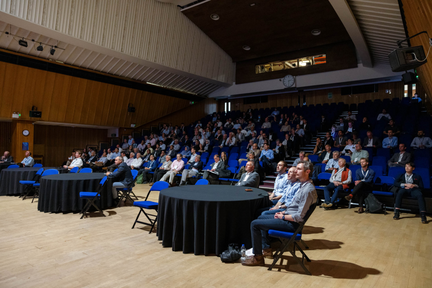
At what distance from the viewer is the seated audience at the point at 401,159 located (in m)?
6.26

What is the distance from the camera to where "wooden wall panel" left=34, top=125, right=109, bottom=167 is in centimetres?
1306

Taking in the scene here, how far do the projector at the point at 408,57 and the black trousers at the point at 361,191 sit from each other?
2.48m

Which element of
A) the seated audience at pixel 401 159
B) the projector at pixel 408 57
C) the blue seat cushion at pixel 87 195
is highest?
the projector at pixel 408 57

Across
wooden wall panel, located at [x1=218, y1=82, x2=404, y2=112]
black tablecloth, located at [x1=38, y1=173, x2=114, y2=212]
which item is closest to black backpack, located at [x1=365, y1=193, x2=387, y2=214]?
black tablecloth, located at [x1=38, y1=173, x2=114, y2=212]

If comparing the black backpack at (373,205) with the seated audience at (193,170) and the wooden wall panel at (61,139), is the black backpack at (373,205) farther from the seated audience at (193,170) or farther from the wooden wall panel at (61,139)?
the wooden wall panel at (61,139)

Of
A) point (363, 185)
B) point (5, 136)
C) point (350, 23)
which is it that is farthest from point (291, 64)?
point (5, 136)

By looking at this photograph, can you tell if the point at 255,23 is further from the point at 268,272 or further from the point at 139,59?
the point at 268,272

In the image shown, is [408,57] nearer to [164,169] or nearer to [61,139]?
[164,169]

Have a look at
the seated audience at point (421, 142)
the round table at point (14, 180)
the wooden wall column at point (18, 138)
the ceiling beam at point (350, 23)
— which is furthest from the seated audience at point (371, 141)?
the wooden wall column at point (18, 138)

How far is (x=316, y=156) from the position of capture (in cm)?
773

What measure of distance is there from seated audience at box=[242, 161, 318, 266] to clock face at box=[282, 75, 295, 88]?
1125 centimetres

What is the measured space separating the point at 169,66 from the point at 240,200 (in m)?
9.76

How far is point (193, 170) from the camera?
836 centimetres

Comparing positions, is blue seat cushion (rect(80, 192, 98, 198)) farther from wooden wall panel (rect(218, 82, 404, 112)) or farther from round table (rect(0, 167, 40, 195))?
wooden wall panel (rect(218, 82, 404, 112))
